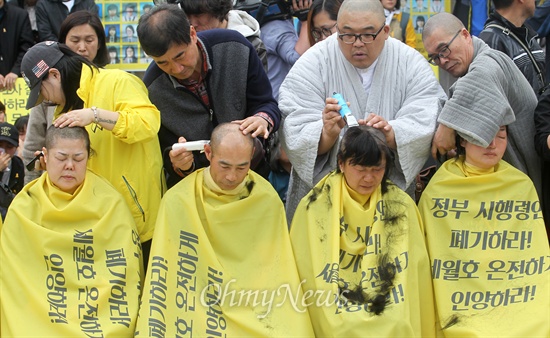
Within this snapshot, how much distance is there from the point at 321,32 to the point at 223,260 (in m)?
2.08

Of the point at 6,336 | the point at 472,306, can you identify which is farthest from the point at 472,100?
the point at 6,336

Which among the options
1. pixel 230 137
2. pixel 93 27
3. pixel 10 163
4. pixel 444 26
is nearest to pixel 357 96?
pixel 444 26

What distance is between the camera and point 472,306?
4496 mm

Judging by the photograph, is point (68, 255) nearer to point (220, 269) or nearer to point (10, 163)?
point (220, 269)

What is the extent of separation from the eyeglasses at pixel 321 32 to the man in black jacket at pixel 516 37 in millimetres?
1002

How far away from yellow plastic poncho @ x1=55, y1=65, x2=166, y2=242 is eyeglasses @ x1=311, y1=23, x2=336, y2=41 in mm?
1575

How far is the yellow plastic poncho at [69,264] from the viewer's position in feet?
14.1

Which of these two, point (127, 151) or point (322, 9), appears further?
point (322, 9)

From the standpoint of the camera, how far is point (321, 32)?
234 inches

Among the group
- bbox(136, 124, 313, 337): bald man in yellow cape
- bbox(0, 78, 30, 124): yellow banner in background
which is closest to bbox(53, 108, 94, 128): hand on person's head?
bbox(136, 124, 313, 337): bald man in yellow cape

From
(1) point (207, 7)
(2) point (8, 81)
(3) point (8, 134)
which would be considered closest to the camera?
(1) point (207, 7)

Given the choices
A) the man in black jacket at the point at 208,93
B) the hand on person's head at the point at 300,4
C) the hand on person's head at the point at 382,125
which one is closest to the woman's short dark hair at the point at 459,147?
the hand on person's head at the point at 382,125

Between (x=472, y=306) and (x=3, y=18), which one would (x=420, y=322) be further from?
(x=3, y=18)

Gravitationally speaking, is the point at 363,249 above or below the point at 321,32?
below
